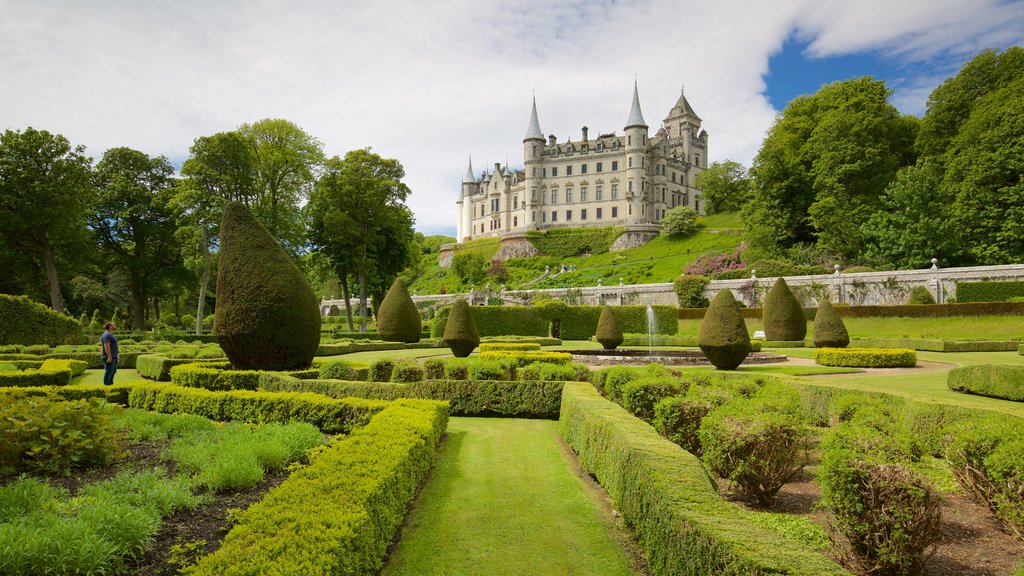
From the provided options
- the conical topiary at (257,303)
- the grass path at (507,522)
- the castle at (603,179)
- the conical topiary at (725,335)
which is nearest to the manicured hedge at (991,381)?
the conical topiary at (725,335)

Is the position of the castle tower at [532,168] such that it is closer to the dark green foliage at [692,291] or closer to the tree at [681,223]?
the tree at [681,223]

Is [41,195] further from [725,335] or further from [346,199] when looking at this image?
[725,335]

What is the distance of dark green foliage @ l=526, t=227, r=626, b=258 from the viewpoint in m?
77.9

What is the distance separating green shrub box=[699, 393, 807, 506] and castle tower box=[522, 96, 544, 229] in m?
82.0

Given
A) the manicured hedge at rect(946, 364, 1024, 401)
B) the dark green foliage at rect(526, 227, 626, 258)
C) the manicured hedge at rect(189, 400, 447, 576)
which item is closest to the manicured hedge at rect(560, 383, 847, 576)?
the manicured hedge at rect(189, 400, 447, 576)

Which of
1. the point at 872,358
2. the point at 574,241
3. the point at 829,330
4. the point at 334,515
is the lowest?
the point at 334,515

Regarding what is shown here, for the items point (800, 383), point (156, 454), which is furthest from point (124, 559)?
point (800, 383)

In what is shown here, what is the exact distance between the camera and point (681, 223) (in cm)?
6906

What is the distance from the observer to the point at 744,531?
338 cm

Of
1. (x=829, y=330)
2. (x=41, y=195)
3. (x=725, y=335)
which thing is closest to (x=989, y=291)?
(x=829, y=330)

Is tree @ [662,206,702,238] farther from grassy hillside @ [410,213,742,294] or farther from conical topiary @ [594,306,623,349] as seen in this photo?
conical topiary @ [594,306,623,349]

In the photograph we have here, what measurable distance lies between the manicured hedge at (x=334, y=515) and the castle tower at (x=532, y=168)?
3233 inches

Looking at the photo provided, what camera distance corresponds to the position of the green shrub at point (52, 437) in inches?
241

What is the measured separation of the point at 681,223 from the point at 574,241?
53.3ft
